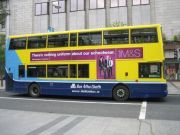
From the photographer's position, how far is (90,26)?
147 feet

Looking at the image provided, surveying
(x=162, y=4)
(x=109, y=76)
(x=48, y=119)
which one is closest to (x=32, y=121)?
(x=48, y=119)

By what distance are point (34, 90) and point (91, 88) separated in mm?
4304

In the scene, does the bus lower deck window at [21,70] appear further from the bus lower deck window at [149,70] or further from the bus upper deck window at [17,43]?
the bus lower deck window at [149,70]

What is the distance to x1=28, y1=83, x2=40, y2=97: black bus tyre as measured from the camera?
21859 millimetres

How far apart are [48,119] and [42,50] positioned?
9505mm

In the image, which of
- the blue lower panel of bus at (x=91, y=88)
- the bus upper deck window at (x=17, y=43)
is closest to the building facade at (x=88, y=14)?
the bus upper deck window at (x=17, y=43)

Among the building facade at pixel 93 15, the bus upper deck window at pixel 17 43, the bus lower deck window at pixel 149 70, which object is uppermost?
the building facade at pixel 93 15

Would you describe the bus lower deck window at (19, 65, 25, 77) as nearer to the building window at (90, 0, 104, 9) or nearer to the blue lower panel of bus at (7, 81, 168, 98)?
the blue lower panel of bus at (7, 81, 168, 98)

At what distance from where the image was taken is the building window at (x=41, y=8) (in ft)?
158

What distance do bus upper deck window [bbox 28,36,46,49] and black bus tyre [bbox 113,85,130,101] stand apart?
540cm

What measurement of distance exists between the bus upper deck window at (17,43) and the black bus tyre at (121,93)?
22.4 feet

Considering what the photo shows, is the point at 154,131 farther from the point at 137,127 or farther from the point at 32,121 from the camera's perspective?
the point at 32,121

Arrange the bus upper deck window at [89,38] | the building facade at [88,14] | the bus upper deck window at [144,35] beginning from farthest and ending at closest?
1. the building facade at [88,14]
2. the bus upper deck window at [89,38]
3. the bus upper deck window at [144,35]

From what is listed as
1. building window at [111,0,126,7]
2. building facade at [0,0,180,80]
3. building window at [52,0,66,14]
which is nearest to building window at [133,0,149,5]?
building facade at [0,0,180,80]
